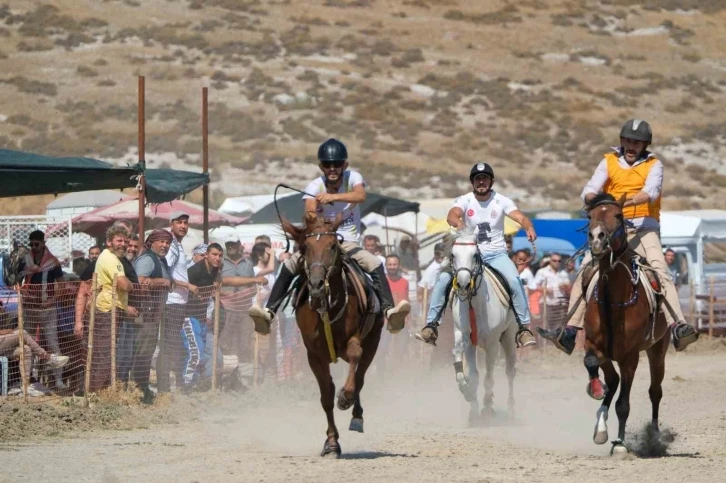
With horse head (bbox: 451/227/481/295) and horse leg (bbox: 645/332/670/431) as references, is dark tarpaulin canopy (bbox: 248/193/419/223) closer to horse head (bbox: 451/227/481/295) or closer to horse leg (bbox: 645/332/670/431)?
horse head (bbox: 451/227/481/295)

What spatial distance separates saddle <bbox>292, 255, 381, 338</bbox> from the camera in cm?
1134

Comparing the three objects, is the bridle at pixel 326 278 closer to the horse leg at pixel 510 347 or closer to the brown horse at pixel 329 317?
the brown horse at pixel 329 317

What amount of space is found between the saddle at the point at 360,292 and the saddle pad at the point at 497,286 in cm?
335

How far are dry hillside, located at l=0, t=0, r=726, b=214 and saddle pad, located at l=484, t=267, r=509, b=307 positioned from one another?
30.5 metres

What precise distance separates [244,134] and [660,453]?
43436 millimetres

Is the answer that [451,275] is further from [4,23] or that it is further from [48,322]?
[4,23]

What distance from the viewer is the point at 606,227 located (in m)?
11.0

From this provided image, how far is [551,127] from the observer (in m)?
59.7

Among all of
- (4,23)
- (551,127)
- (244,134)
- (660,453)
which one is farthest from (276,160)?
(660,453)

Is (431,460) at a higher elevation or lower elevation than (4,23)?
lower

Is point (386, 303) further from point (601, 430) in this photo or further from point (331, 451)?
point (601, 430)

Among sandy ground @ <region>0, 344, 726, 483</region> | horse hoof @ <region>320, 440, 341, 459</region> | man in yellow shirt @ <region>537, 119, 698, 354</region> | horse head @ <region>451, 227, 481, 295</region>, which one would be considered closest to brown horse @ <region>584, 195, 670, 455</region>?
man in yellow shirt @ <region>537, 119, 698, 354</region>

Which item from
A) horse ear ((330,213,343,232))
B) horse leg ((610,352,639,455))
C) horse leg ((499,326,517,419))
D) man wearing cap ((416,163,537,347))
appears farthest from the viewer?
horse leg ((499,326,517,419))

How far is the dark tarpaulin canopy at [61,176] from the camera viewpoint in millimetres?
15086
